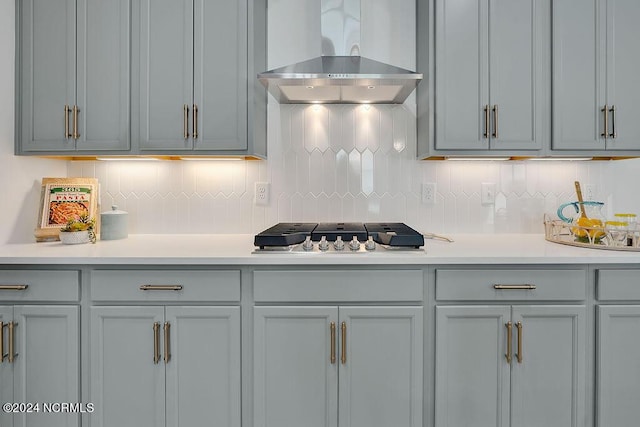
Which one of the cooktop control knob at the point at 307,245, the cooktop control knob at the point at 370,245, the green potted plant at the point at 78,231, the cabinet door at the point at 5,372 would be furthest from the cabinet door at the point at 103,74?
the cooktop control knob at the point at 370,245

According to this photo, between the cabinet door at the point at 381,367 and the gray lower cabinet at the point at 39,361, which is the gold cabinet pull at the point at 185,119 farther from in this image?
the cabinet door at the point at 381,367

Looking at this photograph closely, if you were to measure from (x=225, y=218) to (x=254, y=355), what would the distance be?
928 millimetres

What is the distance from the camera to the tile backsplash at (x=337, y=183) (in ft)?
7.18

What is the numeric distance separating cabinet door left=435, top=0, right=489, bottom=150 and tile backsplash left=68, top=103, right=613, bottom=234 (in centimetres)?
35

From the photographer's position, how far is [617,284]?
1548mm

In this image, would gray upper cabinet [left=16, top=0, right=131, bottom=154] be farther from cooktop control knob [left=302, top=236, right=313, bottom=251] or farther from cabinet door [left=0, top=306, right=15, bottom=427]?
cooktop control knob [left=302, top=236, right=313, bottom=251]

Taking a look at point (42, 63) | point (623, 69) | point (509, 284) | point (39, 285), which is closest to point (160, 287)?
point (39, 285)

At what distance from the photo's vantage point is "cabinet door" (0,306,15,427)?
60.8 inches

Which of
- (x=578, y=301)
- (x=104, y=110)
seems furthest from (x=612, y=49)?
(x=104, y=110)

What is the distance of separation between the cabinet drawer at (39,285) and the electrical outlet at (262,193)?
99cm

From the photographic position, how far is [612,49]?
6.02 ft

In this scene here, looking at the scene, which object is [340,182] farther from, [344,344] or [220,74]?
[344,344]

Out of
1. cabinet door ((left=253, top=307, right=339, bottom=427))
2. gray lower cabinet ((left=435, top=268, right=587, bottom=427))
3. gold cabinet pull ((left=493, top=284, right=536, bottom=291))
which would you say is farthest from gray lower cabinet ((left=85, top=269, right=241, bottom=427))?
gold cabinet pull ((left=493, top=284, right=536, bottom=291))

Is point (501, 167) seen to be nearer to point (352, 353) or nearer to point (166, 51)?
point (352, 353)
